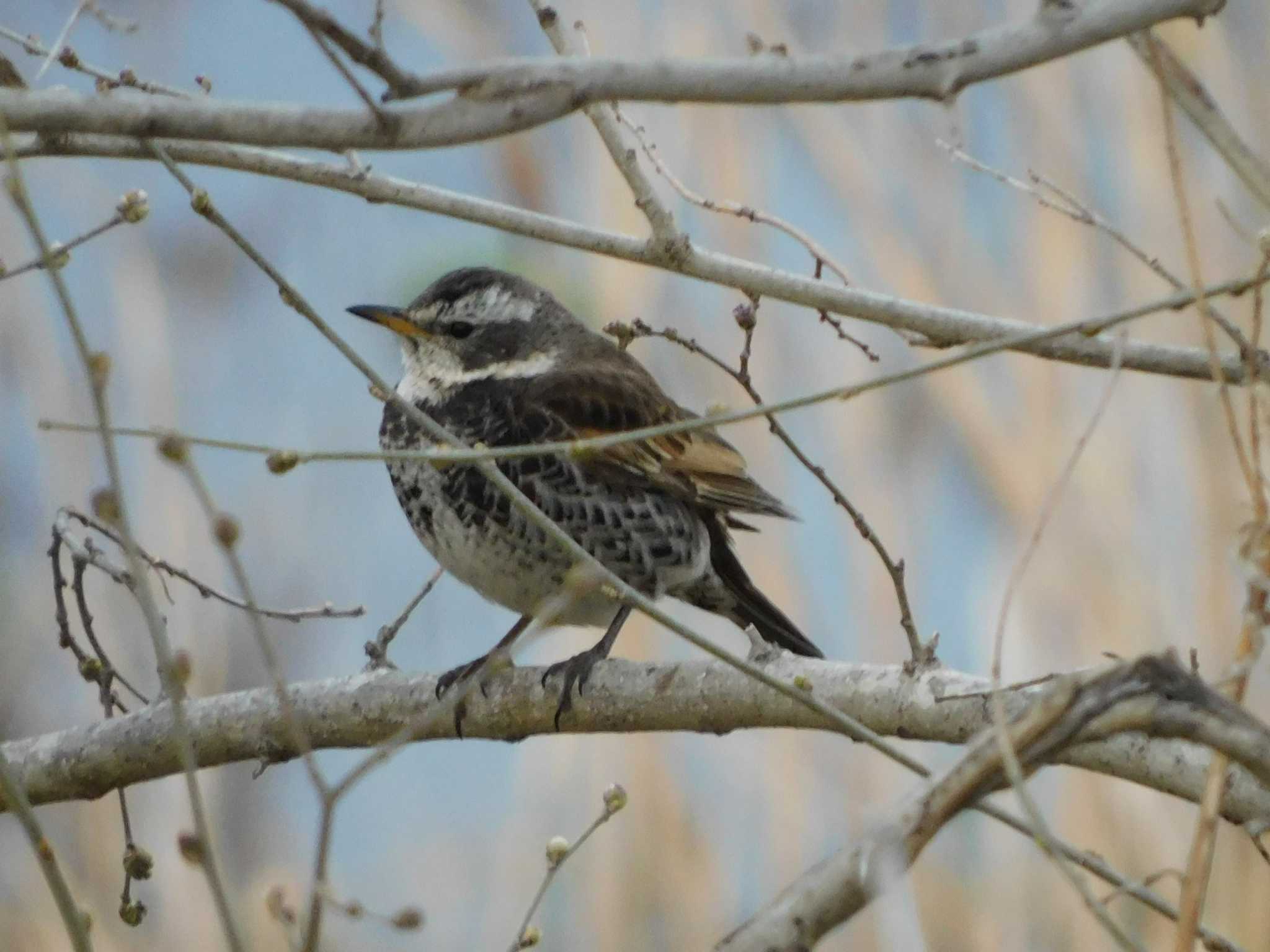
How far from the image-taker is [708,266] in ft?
8.67

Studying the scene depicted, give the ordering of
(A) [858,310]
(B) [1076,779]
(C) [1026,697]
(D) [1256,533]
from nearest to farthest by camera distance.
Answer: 1. (D) [1256,533]
2. (C) [1026,697]
3. (A) [858,310]
4. (B) [1076,779]

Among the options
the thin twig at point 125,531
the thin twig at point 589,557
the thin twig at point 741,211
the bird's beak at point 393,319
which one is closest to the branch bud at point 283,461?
the thin twig at point 589,557

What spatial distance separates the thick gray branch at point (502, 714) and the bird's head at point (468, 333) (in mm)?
784

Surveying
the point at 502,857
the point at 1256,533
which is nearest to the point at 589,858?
the point at 502,857

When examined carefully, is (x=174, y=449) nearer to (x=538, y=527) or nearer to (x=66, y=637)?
Answer: (x=66, y=637)

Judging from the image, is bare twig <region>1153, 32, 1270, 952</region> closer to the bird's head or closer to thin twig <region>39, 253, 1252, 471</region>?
thin twig <region>39, 253, 1252, 471</region>

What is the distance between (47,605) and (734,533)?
2.00 meters

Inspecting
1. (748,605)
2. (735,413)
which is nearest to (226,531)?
(735,413)

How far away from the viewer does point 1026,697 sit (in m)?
2.36

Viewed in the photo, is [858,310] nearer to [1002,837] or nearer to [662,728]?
[662,728]

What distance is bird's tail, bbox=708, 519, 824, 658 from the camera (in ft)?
12.2

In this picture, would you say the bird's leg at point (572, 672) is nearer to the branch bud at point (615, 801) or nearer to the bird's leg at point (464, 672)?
the bird's leg at point (464, 672)

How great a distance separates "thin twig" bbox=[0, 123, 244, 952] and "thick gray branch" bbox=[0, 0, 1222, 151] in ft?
0.39

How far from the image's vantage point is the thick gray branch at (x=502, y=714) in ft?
8.07
